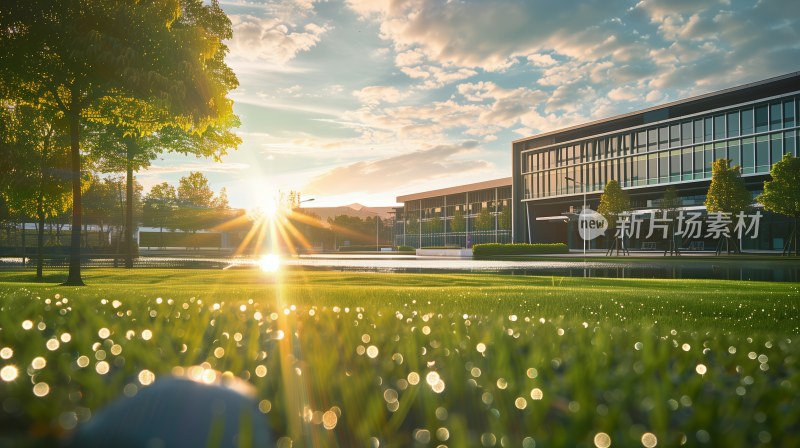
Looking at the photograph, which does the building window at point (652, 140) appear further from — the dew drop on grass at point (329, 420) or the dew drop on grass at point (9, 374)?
the dew drop on grass at point (9, 374)

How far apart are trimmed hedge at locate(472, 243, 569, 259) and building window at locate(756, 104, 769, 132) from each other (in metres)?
23.2

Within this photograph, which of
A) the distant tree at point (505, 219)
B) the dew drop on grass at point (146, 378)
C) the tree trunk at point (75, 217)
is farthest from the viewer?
the distant tree at point (505, 219)

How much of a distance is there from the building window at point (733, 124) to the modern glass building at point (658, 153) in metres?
0.09

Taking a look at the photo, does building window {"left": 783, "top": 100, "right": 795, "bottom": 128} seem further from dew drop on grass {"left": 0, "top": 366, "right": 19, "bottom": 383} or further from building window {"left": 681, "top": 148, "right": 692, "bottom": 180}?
dew drop on grass {"left": 0, "top": 366, "right": 19, "bottom": 383}

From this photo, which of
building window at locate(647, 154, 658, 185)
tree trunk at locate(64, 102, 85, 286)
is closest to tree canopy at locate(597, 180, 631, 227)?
building window at locate(647, 154, 658, 185)

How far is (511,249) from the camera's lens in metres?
60.1

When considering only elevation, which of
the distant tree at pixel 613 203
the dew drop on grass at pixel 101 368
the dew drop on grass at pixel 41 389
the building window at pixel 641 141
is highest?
the building window at pixel 641 141

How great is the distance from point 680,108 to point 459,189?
1697 inches

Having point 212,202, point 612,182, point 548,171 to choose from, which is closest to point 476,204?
point 548,171

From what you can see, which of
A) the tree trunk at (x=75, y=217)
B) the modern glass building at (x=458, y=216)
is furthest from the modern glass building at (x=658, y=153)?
the tree trunk at (x=75, y=217)

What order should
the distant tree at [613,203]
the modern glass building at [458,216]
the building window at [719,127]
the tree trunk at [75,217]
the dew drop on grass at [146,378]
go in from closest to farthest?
the dew drop on grass at [146,378], the tree trunk at [75,217], the distant tree at [613,203], the building window at [719,127], the modern glass building at [458,216]

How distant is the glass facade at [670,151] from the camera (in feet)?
179

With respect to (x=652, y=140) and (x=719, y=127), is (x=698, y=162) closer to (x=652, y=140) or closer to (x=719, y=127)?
(x=719, y=127)

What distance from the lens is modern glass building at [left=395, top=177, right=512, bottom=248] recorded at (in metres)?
91.2
